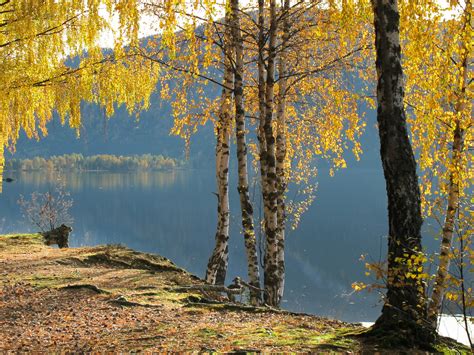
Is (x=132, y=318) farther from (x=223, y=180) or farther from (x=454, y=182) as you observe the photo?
(x=223, y=180)

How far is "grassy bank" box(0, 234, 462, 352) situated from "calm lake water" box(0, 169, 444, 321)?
12452mm

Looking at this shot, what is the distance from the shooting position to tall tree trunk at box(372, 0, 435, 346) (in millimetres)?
5602

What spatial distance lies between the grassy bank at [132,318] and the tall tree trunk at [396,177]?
0.42 meters

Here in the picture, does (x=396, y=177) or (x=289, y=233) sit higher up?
(x=396, y=177)

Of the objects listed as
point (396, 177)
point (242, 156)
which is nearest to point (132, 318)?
point (396, 177)

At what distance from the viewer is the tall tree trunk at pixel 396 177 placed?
5.60 meters

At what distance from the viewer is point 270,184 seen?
9.88m

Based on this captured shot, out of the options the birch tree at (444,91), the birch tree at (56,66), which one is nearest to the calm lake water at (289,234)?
the birch tree at (444,91)

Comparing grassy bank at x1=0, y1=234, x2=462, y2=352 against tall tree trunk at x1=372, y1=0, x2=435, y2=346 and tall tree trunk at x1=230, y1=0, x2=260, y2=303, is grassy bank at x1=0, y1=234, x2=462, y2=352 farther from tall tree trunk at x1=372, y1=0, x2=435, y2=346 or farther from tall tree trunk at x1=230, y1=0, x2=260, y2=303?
tall tree trunk at x1=230, y1=0, x2=260, y2=303

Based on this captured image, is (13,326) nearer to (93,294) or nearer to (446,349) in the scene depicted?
(93,294)

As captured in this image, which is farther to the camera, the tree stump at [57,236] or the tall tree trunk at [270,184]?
the tree stump at [57,236]

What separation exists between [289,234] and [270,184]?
5445 cm

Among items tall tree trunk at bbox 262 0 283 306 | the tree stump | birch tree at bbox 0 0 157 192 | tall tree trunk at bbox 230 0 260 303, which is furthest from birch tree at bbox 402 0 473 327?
the tree stump

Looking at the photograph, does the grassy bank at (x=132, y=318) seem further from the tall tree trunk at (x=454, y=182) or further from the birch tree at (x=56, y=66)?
the birch tree at (x=56, y=66)
